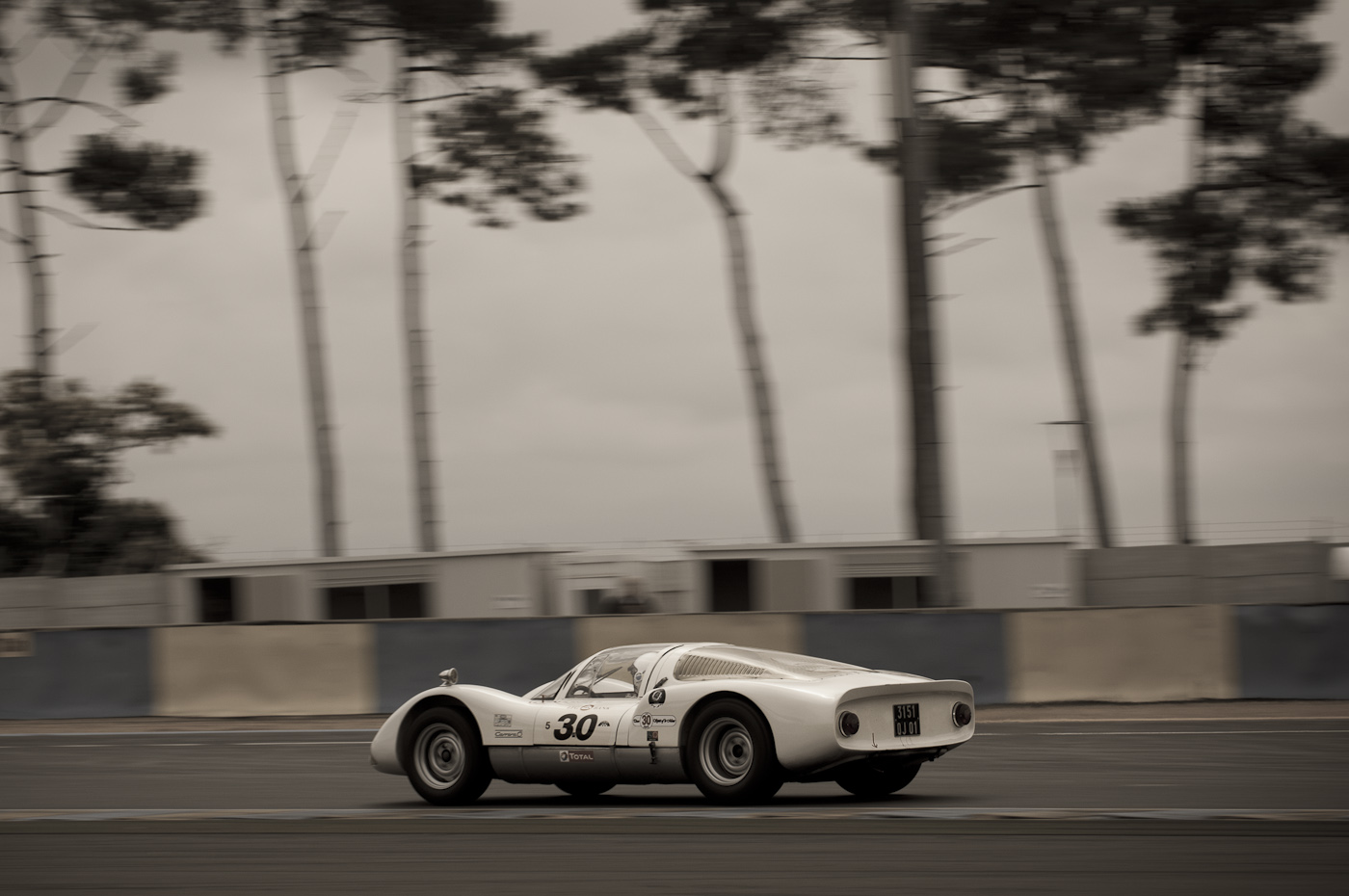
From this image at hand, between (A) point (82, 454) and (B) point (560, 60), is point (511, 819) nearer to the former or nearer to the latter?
(B) point (560, 60)

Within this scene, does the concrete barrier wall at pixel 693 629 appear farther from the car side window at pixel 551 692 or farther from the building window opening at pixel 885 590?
the car side window at pixel 551 692

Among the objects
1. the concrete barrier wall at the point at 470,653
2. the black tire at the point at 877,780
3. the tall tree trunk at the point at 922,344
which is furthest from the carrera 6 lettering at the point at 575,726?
the tall tree trunk at the point at 922,344

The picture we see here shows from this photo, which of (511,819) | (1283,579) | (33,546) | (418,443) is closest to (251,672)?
(418,443)

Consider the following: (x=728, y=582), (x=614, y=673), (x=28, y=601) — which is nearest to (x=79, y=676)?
(x=28, y=601)

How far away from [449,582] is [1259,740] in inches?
507

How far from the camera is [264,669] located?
1975 cm

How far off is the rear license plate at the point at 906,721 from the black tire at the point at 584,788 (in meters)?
1.72

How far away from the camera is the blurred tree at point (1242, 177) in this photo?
2483cm

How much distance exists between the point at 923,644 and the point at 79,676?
34.4ft

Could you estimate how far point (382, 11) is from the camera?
94.6ft

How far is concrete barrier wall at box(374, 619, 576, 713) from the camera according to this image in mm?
18844

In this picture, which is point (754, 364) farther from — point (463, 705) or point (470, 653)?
point (463, 705)

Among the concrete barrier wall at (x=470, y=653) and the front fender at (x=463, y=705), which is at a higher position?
the front fender at (x=463, y=705)

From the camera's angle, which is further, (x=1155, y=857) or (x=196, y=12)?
(x=196, y=12)
